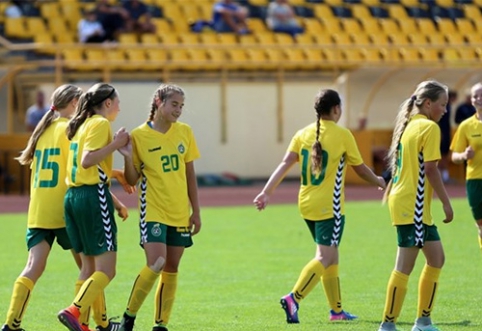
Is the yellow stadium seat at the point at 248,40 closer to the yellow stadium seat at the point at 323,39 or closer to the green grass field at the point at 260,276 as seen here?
the yellow stadium seat at the point at 323,39

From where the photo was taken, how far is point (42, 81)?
24.7 m

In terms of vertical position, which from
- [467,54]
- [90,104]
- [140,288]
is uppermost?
[467,54]

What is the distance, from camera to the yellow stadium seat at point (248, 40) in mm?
27736

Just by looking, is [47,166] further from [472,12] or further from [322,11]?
[472,12]

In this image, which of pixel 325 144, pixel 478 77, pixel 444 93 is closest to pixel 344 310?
pixel 325 144

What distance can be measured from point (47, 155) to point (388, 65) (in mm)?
19193

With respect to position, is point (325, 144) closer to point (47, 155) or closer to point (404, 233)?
point (404, 233)

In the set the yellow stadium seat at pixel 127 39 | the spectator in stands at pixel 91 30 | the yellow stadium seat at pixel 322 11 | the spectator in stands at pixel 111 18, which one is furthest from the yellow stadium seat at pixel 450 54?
the spectator in stands at pixel 91 30

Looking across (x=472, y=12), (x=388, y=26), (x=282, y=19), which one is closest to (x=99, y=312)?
(x=282, y=19)

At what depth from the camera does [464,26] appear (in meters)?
31.3

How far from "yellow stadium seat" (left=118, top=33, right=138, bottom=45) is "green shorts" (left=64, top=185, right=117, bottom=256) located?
18541mm

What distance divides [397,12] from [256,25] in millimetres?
4710

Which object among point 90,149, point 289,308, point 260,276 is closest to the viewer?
point 90,149

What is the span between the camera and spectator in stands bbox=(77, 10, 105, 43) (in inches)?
1004
